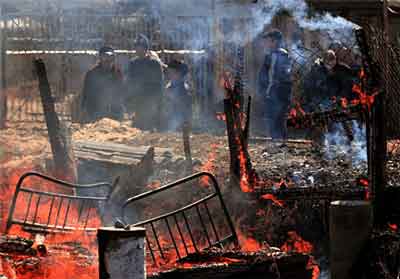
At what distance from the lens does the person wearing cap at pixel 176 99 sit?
16.4 metres

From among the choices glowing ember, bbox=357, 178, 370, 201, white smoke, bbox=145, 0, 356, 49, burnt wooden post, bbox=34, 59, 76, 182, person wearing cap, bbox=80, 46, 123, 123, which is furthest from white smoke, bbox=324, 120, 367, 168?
person wearing cap, bbox=80, 46, 123, 123

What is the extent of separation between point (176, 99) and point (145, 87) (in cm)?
83

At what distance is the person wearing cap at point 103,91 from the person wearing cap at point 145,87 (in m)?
0.32

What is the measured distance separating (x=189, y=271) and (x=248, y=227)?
2.51 m

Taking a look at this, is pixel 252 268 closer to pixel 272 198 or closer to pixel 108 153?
pixel 272 198

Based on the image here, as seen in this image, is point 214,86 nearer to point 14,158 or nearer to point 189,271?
point 14,158

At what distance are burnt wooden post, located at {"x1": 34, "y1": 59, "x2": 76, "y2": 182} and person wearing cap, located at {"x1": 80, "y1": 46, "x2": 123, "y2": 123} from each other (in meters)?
5.34

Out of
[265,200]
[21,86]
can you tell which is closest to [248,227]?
[265,200]

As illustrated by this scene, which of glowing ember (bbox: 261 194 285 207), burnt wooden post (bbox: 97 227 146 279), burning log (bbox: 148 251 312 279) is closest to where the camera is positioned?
burnt wooden post (bbox: 97 227 146 279)

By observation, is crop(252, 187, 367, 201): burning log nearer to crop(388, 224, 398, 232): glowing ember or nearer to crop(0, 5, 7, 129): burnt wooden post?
crop(388, 224, 398, 232): glowing ember

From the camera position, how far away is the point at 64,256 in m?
8.27

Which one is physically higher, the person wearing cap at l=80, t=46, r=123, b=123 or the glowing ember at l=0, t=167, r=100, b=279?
the person wearing cap at l=80, t=46, r=123, b=123

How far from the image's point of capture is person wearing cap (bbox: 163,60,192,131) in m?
16.4

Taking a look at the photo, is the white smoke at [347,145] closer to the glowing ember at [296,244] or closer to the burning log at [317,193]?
the glowing ember at [296,244]
